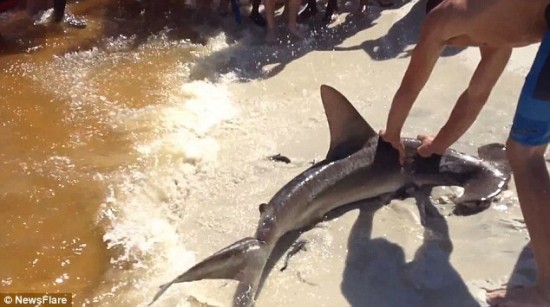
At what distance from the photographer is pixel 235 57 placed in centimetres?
522

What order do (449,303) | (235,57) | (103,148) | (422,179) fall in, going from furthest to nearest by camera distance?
1. (235,57)
2. (103,148)
3. (422,179)
4. (449,303)

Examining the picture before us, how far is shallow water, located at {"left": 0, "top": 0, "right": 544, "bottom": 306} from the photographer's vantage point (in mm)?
3113

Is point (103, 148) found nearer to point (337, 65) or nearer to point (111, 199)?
point (111, 199)

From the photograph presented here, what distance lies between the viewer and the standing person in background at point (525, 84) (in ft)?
8.07

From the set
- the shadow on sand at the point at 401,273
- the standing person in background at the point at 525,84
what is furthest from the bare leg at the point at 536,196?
the shadow on sand at the point at 401,273

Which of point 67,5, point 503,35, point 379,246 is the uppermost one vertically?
point 503,35

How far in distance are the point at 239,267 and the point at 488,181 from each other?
1360 millimetres

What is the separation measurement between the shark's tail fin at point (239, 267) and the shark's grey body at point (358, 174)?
0.26 metres

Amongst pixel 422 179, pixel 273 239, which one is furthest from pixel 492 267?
pixel 273 239

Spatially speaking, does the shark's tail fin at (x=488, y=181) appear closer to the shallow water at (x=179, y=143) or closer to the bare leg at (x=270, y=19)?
the shallow water at (x=179, y=143)

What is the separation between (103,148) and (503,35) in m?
2.43

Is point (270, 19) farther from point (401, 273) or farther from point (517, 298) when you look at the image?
point (517, 298)

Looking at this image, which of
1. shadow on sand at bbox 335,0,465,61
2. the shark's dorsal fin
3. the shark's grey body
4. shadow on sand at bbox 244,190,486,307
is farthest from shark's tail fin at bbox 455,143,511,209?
shadow on sand at bbox 335,0,465,61

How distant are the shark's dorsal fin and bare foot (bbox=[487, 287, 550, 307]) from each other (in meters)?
0.96
